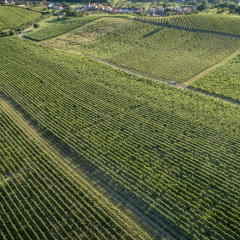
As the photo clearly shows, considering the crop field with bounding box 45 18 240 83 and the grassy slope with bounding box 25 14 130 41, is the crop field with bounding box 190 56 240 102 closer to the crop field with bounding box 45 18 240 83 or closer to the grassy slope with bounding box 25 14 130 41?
the crop field with bounding box 45 18 240 83

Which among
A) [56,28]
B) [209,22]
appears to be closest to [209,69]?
[209,22]

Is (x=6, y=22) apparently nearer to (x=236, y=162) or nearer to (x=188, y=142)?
(x=188, y=142)

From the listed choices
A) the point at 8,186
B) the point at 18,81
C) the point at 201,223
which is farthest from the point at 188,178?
the point at 18,81

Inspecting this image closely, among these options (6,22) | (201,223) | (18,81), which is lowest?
Answer: (201,223)

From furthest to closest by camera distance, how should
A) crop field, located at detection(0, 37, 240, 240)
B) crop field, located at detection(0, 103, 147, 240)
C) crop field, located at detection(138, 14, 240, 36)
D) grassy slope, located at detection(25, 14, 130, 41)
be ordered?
grassy slope, located at detection(25, 14, 130, 41) → crop field, located at detection(138, 14, 240, 36) → crop field, located at detection(0, 37, 240, 240) → crop field, located at detection(0, 103, 147, 240)

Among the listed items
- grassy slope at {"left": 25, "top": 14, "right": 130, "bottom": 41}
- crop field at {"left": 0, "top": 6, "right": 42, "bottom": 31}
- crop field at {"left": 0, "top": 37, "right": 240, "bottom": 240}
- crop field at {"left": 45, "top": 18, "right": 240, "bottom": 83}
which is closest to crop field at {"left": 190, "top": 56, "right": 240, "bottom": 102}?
crop field at {"left": 45, "top": 18, "right": 240, "bottom": 83}

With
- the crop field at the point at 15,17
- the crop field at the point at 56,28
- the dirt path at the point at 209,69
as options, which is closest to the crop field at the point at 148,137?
the dirt path at the point at 209,69

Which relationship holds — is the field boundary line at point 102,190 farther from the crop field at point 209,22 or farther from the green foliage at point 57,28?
the crop field at point 209,22
